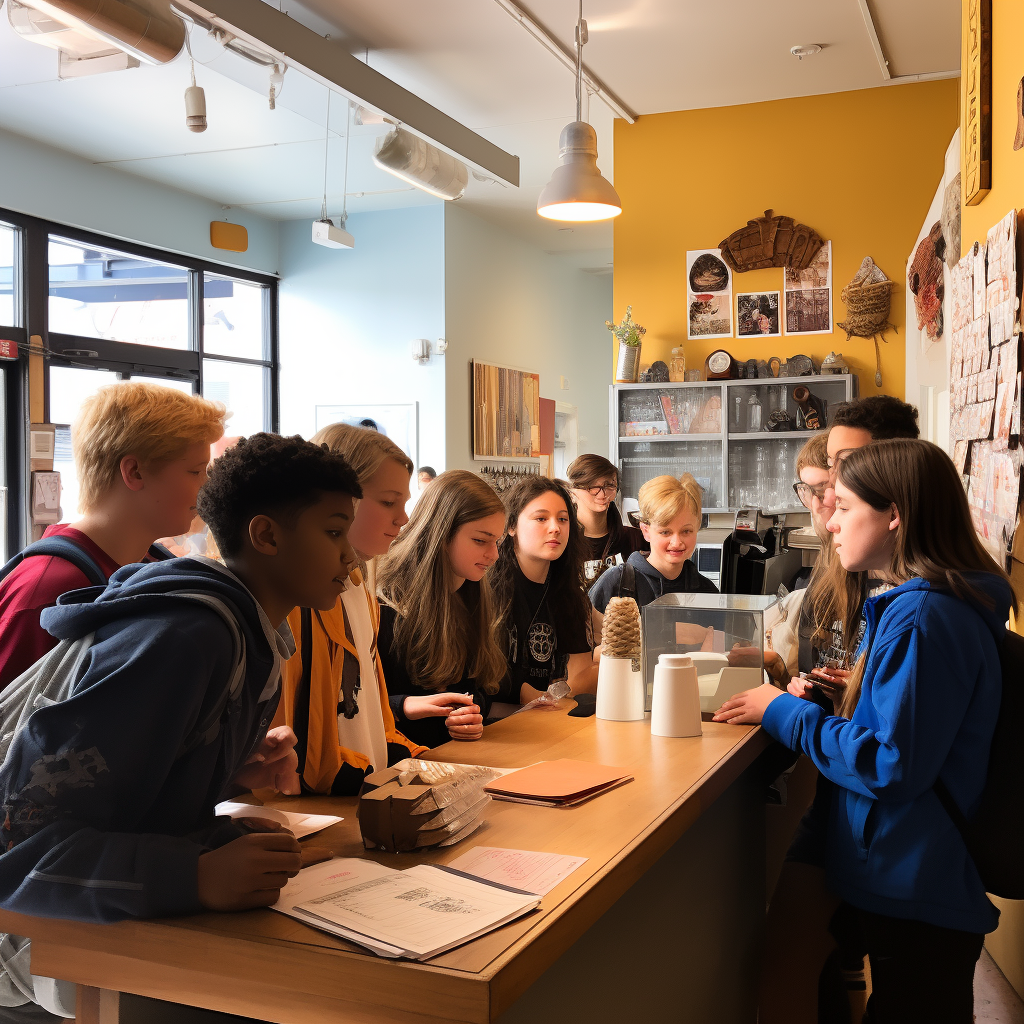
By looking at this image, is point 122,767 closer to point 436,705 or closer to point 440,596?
point 436,705

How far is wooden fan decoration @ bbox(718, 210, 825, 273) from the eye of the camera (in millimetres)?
6344

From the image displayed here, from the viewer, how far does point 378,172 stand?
8008 millimetres

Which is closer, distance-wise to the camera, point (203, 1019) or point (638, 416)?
point (203, 1019)

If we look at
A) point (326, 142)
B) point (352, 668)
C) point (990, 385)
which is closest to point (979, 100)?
point (990, 385)

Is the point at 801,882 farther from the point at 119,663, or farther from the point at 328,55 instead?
the point at 328,55

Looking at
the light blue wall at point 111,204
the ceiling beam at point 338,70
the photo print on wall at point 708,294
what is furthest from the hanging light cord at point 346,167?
the photo print on wall at point 708,294

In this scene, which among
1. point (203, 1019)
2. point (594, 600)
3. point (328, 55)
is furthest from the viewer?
point (328, 55)

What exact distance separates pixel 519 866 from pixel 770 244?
5680 millimetres

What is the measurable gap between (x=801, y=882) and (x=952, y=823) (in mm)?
443

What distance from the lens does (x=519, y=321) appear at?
10438mm

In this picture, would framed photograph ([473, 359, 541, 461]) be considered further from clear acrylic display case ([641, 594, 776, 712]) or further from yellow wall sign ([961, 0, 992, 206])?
clear acrylic display case ([641, 594, 776, 712])

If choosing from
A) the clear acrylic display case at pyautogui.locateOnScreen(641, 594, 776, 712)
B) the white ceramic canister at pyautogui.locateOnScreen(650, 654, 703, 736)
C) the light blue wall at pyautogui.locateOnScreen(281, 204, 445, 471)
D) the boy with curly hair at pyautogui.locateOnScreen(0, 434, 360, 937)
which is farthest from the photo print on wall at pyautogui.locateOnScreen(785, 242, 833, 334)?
the boy with curly hair at pyautogui.locateOnScreen(0, 434, 360, 937)

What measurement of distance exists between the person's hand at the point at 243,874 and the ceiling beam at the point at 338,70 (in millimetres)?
3988

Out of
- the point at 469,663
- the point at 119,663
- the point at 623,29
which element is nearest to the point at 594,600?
the point at 469,663
